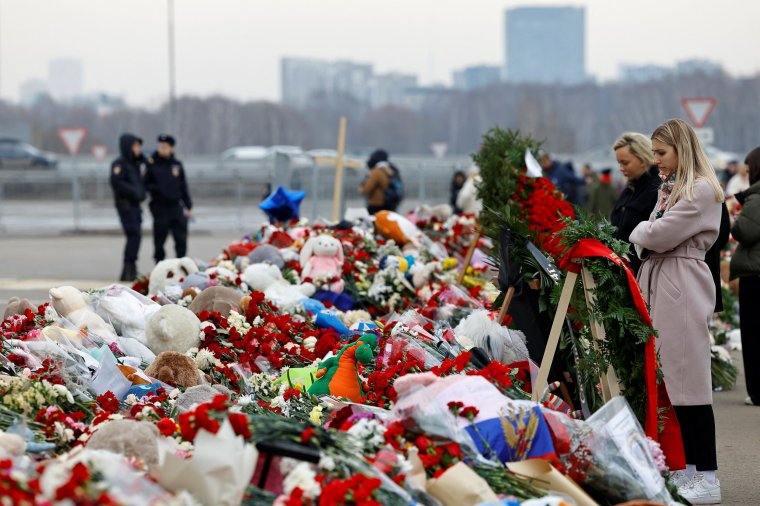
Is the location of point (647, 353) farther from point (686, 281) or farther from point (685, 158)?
point (685, 158)

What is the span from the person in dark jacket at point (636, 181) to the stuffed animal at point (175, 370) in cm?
278

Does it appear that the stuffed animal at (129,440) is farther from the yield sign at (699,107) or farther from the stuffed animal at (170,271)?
the yield sign at (699,107)

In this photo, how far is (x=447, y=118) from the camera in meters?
115

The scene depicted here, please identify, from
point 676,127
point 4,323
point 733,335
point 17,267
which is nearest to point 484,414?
point 676,127

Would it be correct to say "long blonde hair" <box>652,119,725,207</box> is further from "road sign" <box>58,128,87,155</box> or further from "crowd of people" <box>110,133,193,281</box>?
"road sign" <box>58,128,87,155</box>

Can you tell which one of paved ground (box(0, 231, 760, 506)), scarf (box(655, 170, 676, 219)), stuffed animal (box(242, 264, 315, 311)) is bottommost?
paved ground (box(0, 231, 760, 506))

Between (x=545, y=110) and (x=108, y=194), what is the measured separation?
263 ft

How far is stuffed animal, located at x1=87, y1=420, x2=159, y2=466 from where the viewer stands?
4574mm

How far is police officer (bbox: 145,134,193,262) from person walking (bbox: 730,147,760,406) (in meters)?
8.19

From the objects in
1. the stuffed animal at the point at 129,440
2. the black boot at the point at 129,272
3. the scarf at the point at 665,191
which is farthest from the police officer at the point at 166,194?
the stuffed animal at the point at 129,440

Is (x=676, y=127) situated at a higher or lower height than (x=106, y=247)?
higher

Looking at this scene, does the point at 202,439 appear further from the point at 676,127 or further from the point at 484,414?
the point at 676,127

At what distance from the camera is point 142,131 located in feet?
334

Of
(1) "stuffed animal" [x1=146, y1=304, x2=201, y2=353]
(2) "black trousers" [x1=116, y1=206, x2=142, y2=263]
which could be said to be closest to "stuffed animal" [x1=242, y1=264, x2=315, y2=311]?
(1) "stuffed animal" [x1=146, y1=304, x2=201, y2=353]
